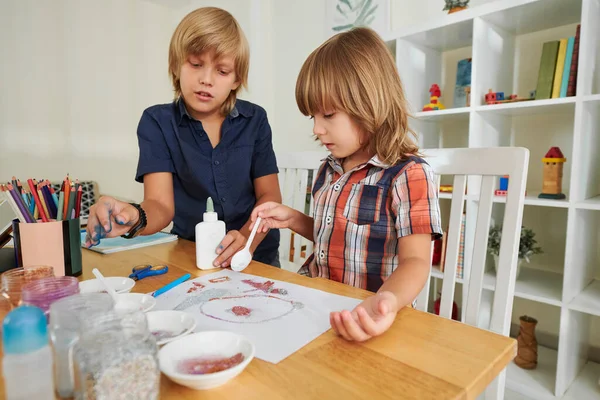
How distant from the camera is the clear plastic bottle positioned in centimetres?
27

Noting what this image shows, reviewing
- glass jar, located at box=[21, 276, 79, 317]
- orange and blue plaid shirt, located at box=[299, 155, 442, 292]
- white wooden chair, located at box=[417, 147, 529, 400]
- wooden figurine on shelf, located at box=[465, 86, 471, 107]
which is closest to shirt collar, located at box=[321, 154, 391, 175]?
orange and blue plaid shirt, located at box=[299, 155, 442, 292]

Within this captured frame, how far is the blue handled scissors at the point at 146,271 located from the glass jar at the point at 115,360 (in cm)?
40

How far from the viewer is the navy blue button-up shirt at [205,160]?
3.41ft

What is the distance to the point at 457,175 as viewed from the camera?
0.79 meters

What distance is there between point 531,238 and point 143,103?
3.21m

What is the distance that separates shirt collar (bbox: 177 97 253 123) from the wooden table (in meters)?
0.75

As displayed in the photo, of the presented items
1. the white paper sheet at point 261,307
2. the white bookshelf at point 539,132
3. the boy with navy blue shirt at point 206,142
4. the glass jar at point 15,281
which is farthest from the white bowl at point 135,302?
the white bookshelf at point 539,132

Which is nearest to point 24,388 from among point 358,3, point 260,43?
point 358,3

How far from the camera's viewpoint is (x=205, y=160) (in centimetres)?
105

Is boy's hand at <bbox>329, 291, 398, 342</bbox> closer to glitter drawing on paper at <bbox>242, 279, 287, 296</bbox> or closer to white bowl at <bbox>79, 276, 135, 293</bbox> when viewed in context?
glitter drawing on paper at <bbox>242, 279, 287, 296</bbox>

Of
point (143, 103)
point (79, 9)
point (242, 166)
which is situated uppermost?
point (79, 9)

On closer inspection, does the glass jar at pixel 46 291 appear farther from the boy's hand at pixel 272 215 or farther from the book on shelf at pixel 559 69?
the book on shelf at pixel 559 69

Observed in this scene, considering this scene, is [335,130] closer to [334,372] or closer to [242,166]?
[242,166]

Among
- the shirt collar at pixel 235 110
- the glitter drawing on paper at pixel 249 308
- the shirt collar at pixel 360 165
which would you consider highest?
the shirt collar at pixel 235 110
